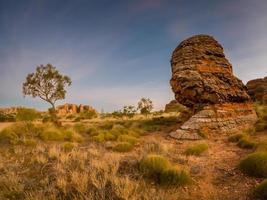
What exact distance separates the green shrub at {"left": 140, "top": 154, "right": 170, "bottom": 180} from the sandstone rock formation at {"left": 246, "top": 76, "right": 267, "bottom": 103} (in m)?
37.1

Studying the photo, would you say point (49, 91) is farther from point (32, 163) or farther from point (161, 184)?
point (161, 184)

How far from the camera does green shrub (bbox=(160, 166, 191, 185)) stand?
5543 mm

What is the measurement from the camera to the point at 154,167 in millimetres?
6254

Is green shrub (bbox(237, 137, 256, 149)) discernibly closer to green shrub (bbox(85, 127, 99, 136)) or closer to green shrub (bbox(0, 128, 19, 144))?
green shrub (bbox(85, 127, 99, 136))

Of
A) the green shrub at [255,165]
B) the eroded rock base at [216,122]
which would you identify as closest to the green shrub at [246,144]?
the eroded rock base at [216,122]

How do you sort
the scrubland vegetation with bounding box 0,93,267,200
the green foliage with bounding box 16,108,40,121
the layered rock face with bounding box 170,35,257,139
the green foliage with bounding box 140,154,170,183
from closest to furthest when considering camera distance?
the scrubland vegetation with bounding box 0,93,267,200 < the green foliage with bounding box 140,154,170,183 < the layered rock face with bounding box 170,35,257,139 < the green foliage with bounding box 16,108,40,121

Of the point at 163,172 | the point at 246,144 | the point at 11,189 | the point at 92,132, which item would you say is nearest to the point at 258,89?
the point at 246,144

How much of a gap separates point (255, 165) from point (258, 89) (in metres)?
40.4

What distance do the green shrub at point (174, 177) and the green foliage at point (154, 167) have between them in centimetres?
15

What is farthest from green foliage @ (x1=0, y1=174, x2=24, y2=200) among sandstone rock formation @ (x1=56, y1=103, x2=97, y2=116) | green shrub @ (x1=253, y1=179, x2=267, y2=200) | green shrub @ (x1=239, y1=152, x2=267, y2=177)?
sandstone rock formation @ (x1=56, y1=103, x2=97, y2=116)

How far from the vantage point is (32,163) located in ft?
25.4

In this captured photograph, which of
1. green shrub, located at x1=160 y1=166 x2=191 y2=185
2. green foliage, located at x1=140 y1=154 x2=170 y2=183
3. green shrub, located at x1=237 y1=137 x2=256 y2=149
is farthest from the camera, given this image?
green shrub, located at x1=237 y1=137 x2=256 y2=149

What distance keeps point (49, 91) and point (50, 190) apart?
20494 millimetres

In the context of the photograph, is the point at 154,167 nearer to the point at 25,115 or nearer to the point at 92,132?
the point at 92,132
